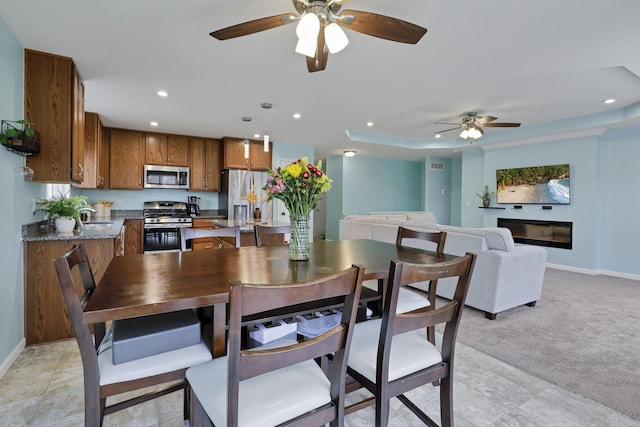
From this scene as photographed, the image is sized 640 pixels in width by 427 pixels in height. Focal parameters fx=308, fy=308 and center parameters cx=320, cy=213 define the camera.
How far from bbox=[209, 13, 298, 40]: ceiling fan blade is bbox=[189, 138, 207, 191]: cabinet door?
4.17m

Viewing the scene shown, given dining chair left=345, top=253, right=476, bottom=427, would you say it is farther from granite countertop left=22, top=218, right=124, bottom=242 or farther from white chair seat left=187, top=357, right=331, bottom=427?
granite countertop left=22, top=218, right=124, bottom=242

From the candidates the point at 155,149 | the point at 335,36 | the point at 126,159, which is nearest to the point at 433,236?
the point at 335,36

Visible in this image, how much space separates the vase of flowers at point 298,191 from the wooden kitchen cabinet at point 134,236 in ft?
14.2

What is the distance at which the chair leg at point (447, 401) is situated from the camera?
1362 millimetres

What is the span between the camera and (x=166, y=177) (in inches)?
214

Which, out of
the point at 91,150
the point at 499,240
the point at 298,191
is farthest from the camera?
the point at 91,150

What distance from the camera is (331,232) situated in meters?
8.40

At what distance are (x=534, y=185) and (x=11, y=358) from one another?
7.36m

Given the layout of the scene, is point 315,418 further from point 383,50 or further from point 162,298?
point 383,50

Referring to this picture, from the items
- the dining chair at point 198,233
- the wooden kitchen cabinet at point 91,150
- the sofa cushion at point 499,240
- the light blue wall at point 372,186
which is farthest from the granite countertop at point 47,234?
the light blue wall at point 372,186

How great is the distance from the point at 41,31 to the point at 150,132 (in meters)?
3.23

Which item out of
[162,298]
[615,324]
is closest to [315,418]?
[162,298]

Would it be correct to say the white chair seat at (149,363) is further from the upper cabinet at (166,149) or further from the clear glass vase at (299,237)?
the upper cabinet at (166,149)

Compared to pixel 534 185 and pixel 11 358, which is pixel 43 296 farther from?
pixel 534 185
